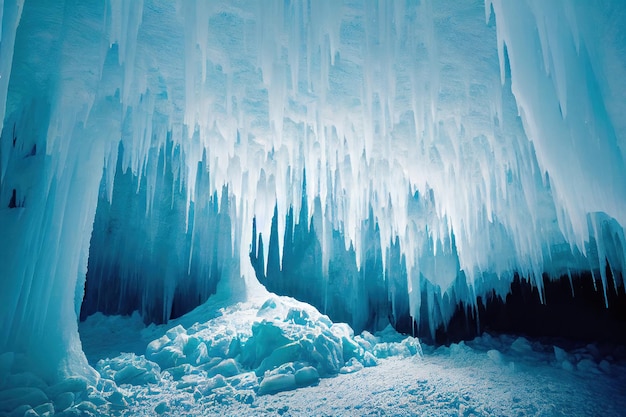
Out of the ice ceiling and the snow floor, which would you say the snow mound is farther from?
the ice ceiling

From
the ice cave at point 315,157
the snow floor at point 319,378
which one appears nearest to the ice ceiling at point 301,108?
the ice cave at point 315,157

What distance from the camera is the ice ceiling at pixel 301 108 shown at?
14.6 feet

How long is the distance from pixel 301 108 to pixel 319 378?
601 cm

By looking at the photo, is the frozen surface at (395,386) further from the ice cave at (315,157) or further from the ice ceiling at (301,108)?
the ice ceiling at (301,108)

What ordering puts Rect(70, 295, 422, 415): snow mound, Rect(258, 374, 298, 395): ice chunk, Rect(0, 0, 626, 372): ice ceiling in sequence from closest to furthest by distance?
Rect(0, 0, 626, 372): ice ceiling
Rect(70, 295, 422, 415): snow mound
Rect(258, 374, 298, 395): ice chunk

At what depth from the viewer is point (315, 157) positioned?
9.36 m

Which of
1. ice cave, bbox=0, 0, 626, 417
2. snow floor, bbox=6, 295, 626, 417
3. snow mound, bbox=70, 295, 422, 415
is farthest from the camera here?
snow mound, bbox=70, 295, 422, 415

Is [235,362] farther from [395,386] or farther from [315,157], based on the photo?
[315,157]

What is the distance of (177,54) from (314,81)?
261cm

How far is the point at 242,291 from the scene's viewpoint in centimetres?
1467

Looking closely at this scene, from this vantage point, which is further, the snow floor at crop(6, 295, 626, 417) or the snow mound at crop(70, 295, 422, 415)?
the snow mound at crop(70, 295, 422, 415)

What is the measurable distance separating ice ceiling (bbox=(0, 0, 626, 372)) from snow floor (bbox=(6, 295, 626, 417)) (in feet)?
5.95

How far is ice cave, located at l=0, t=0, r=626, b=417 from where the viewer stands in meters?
4.74

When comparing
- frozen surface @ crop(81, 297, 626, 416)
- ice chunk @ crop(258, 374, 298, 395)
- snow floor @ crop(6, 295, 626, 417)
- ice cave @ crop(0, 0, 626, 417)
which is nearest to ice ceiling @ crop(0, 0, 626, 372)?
ice cave @ crop(0, 0, 626, 417)
